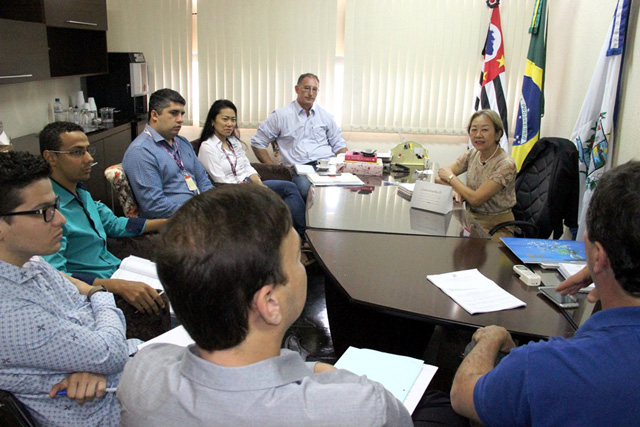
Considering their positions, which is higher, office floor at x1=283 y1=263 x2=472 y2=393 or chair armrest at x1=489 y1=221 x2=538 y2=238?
chair armrest at x1=489 y1=221 x2=538 y2=238

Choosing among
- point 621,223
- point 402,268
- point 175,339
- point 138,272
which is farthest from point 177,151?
point 621,223

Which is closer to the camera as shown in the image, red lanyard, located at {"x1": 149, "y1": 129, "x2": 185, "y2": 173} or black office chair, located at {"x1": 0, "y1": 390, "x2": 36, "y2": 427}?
black office chair, located at {"x1": 0, "y1": 390, "x2": 36, "y2": 427}

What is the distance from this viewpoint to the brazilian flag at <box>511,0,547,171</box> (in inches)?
185

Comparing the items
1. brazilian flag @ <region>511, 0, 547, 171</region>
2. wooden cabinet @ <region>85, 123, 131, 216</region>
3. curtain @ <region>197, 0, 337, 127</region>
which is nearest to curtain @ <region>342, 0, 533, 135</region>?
curtain @ <region>197, 0, 337, 127</region>

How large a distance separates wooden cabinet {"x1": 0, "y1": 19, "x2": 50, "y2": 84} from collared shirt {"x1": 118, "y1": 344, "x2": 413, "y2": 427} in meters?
3.09

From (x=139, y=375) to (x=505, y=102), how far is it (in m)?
4.93

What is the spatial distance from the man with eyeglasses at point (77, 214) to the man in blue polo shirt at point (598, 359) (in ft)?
4.50

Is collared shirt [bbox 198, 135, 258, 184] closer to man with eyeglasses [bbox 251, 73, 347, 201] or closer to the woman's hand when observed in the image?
man with eyeglasses [bbox 251, 73, 347, 201]

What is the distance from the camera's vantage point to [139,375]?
2.95 feet

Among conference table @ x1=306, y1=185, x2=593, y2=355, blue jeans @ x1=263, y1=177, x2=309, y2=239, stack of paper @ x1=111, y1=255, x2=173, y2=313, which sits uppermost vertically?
conference table @ x1=306, y1=185, x2=593, y2=355

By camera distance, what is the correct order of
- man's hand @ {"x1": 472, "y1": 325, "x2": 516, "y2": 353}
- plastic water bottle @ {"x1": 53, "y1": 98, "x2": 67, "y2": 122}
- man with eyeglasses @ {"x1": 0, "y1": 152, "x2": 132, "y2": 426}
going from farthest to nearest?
plastic water bottle @ {"x1": 53, "y1": 98, "x2": 67, "y2": 122} → man's hand @ {"x1": 472, "y1": 325, "x2": 516, "y2": 353} → man with eyeglasses @ {"x1": 0, "y1": 152, "x2": 132, "y2": 426}

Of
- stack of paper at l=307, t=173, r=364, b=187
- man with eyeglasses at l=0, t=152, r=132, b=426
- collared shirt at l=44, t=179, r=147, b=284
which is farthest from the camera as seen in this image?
stack of paper at l=307, t=173, r=364, b=187

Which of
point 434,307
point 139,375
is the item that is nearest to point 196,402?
point 139,375

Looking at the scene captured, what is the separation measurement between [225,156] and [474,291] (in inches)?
107
